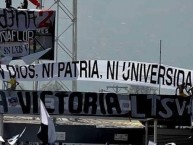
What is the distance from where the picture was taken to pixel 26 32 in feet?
78.4

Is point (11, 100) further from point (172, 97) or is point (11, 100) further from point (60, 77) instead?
point (172, 97)

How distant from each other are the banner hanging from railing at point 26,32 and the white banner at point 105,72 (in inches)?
110

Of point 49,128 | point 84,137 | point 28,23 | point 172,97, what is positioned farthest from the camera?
point 28,23

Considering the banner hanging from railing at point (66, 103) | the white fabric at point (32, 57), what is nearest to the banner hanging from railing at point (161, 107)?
the banner hanging from railing at point (66, 103)

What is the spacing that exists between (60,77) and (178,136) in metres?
4.46

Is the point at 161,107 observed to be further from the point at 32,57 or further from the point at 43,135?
the point at 32,57

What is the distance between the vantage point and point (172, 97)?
19797 mm

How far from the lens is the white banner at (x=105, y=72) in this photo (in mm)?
20484

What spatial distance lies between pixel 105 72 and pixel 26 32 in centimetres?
440

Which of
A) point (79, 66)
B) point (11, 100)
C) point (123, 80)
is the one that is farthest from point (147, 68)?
point (11, 100)

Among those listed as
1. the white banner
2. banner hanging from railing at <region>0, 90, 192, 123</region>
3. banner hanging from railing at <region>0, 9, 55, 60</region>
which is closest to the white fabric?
banner hanging from railing at <region>0, 9, 55, 60</region>

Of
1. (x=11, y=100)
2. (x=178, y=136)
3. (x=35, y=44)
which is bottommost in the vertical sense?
(x=178, y=136)

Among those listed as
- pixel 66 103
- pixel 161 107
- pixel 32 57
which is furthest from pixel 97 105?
pixel 32 57

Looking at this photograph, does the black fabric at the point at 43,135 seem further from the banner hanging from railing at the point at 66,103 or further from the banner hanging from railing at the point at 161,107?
the banner hanging from railing at the point at 161,107
